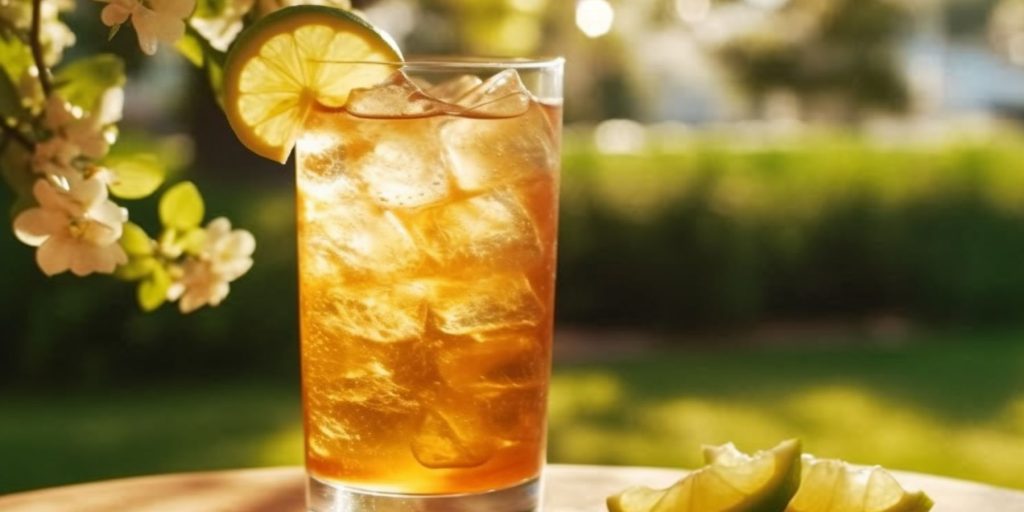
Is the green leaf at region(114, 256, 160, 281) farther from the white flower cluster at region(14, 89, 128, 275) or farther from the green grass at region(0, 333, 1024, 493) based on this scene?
the green grass at region(0, 333, 1024, 493)

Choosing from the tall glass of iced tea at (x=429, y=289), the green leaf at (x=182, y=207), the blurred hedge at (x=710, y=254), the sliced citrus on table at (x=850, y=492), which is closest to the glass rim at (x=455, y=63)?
the tall glass of iced tea at (x=429, y=289)

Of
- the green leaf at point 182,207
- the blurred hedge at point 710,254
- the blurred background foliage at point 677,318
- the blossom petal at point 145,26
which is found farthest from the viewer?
the blurred hedge at point 710,254

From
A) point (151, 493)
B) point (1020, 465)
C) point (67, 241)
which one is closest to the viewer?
point (67, 241)

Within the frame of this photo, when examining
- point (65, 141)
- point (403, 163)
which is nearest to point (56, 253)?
point (65, 141)

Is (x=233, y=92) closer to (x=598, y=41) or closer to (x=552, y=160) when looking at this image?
(x=552, y=160)

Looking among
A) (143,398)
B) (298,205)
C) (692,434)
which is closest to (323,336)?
(298,205)

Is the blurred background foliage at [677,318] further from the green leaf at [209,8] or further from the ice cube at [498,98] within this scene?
the ice cube at [498,98]
